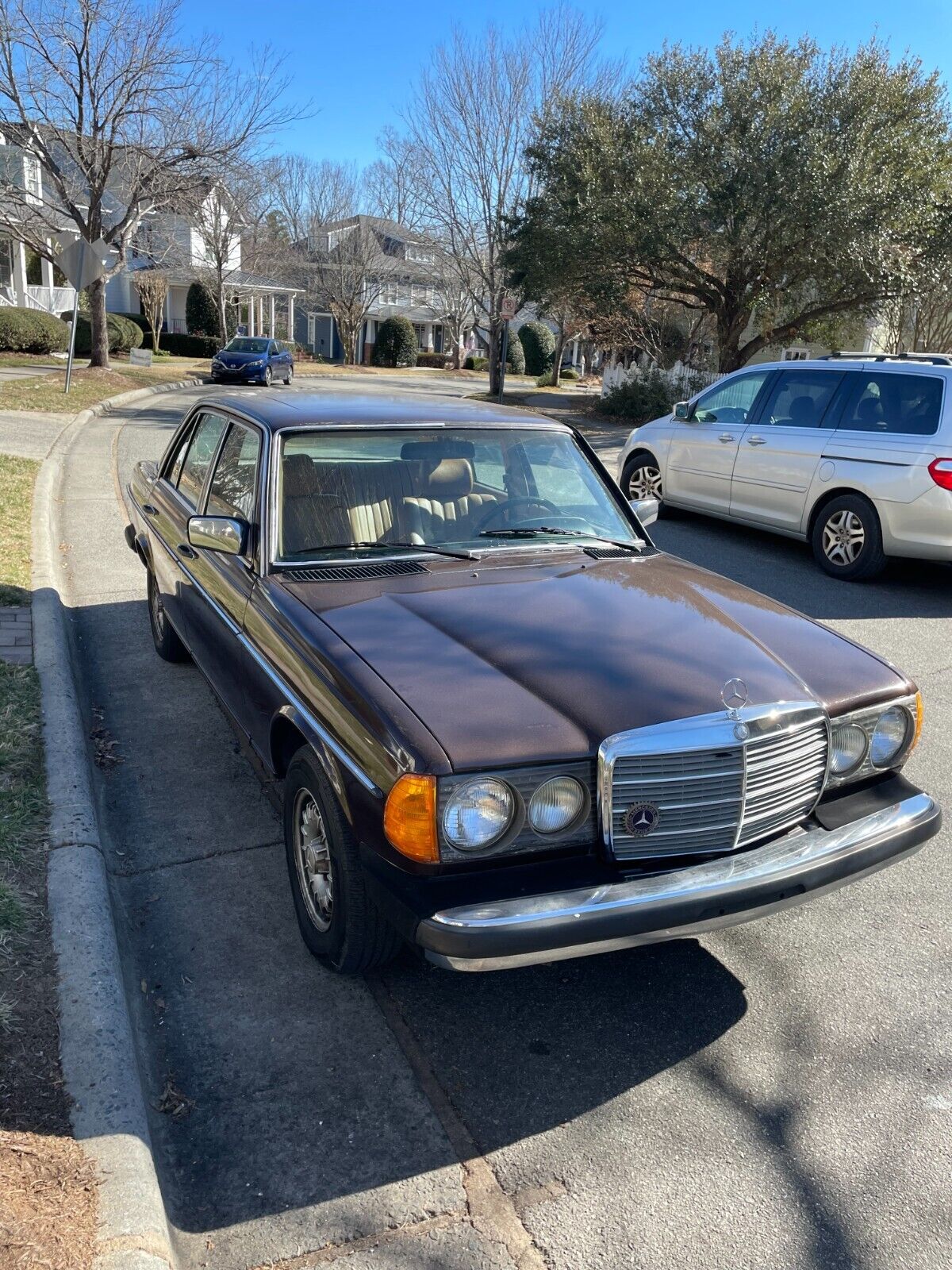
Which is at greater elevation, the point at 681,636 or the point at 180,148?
the point at 180,148

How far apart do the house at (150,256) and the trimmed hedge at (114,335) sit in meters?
1.78

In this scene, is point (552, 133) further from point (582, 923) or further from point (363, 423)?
point (582, 923)

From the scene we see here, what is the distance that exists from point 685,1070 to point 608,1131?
1.15 ft

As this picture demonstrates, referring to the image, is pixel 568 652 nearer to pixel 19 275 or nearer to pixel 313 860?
pixel 313 860

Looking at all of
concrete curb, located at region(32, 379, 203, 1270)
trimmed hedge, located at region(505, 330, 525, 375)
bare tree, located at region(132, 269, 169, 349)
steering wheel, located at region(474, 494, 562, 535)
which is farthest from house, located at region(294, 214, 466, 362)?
concrete curb, located at region(32, 379, 203, 1270)

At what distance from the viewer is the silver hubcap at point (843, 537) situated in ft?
27.9

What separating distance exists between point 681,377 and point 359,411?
837 inches

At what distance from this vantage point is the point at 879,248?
1884 centimetres

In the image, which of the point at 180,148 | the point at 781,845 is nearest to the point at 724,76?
the point at 180,148

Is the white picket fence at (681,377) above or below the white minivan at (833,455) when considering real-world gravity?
above

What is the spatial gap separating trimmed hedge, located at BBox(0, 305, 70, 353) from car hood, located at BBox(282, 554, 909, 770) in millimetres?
28524

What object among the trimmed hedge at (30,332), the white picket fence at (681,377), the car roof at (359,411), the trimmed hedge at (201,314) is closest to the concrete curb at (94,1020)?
the car roof at (359,411)

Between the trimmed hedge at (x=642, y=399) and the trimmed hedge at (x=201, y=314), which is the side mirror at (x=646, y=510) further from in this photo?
the trimmed hedge at (x=201, y=314)

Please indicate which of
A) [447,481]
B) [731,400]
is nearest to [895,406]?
[731,400]
